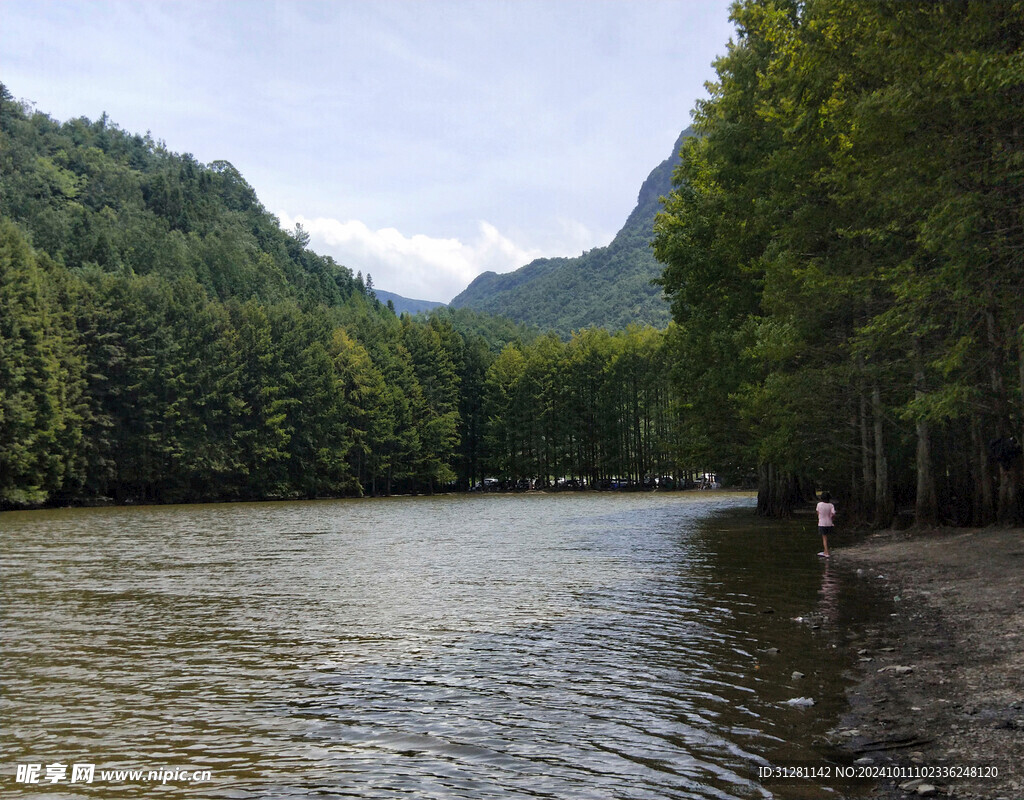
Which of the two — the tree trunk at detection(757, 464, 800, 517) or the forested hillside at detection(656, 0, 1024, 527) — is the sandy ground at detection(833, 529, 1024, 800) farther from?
the tree trunk at detection(757, 464, 800, 517)

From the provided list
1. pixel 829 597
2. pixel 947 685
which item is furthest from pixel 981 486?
pixel 947 685

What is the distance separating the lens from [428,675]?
40.7 feet

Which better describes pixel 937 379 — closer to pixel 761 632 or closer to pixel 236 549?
pixel 761 632

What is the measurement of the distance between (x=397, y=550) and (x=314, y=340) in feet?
261

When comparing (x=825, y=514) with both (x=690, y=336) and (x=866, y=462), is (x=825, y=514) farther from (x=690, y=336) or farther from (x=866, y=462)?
(x=690, y=336)

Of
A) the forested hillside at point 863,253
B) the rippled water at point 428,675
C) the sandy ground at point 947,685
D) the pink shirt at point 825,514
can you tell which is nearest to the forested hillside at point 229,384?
the forested hillside at point 863,253

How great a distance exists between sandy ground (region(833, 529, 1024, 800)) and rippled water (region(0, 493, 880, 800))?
1.89ft

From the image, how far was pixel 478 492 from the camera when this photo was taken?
399 feet

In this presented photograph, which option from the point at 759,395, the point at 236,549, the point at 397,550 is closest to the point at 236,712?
the point at 397,550

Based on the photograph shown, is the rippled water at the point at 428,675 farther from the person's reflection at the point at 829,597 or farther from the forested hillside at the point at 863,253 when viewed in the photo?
the forested hillside at the point at 863,253

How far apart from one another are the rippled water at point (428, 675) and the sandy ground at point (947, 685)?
1.89ft

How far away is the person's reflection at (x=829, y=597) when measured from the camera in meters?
16.0

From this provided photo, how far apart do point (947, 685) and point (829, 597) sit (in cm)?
789

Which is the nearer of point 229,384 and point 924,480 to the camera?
point 924,480
